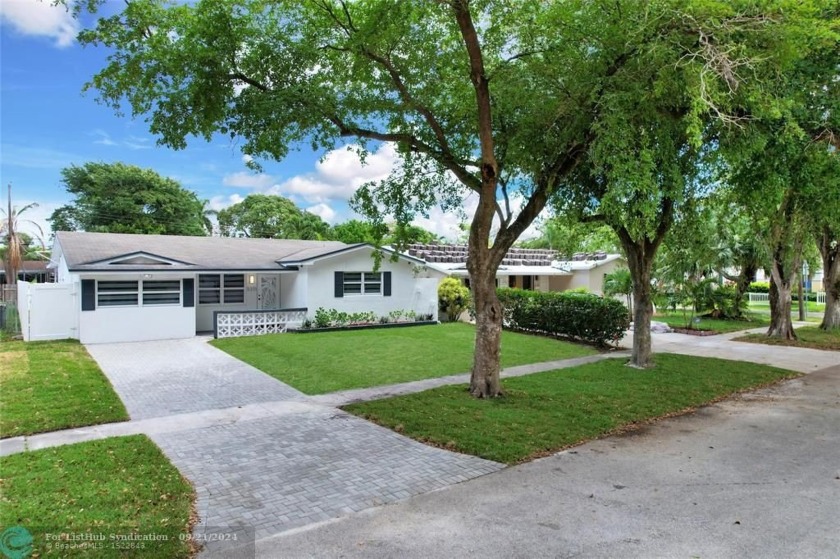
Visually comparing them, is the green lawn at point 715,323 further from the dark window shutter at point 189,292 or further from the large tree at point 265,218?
the large tree at point 265,218

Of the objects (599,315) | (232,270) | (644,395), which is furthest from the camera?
(232,270)

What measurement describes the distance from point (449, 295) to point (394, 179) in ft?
40.3

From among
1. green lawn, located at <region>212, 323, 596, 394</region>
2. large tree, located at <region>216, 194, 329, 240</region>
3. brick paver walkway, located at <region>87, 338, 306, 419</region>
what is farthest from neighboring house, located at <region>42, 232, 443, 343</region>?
large tree, located at <region>216, 194, 329, 240</region>

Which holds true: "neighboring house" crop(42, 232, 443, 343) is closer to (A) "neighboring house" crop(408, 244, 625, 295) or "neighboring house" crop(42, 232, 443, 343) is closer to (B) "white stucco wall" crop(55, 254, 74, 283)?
(B) "white stucco wall" crop(55, 254, 74, 283)

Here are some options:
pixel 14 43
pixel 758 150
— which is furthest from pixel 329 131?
pixel 758 150

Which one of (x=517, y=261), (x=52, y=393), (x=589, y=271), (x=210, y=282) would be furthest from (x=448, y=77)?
(x=589, y=271)

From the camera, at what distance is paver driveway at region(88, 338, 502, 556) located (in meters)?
4.78

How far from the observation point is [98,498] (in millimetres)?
4730

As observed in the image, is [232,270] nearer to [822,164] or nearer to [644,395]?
[644,395]

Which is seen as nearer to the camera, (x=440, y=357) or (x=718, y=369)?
(x=718, y=369)

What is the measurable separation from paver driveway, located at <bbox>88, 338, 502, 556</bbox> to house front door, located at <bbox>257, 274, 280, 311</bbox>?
996cm

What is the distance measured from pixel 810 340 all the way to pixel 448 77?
16.0 m

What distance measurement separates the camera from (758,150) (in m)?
6.90

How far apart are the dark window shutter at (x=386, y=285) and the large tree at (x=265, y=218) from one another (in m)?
24.6
